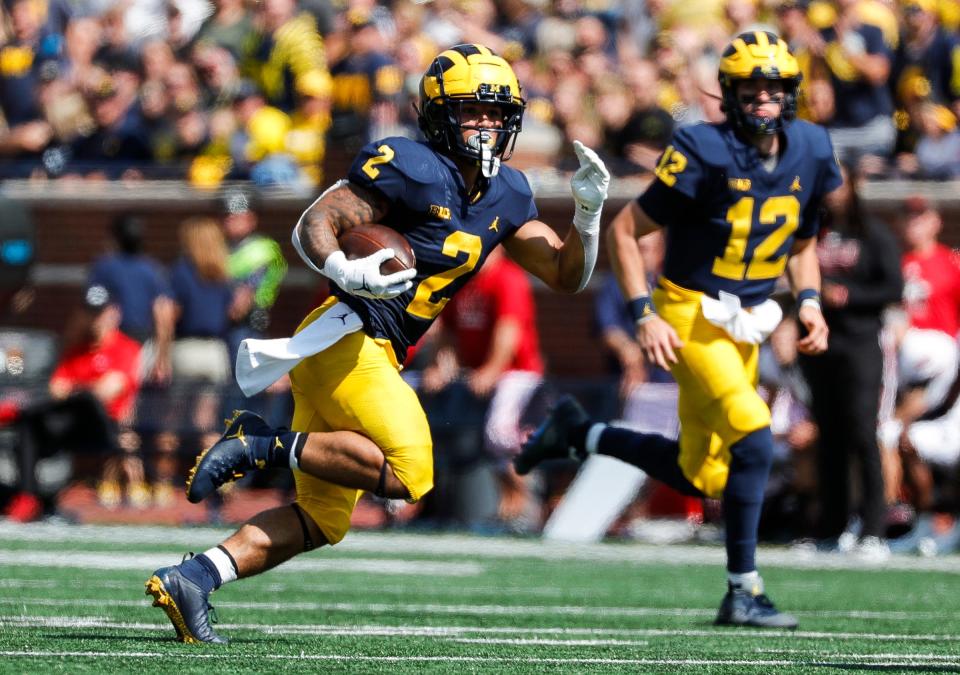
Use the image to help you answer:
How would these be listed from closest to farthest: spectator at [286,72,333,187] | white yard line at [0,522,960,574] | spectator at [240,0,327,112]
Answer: white yard line at [0,522,960,574]
spectator at [286,72,333,187]
spectator at [240,0,327,112]

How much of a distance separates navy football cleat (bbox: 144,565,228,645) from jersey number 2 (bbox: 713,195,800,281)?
2494 mm

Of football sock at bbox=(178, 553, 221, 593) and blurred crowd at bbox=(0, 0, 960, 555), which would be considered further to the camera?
blurred crowd at bbox=(0, 0, 960, 555)

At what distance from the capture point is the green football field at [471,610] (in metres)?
4.79

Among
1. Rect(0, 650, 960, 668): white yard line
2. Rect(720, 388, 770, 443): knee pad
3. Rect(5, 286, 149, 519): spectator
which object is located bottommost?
Rect(5, 286, 149, 519): spectator

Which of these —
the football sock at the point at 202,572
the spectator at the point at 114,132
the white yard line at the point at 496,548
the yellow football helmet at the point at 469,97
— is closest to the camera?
the football sock at the point at 202,572

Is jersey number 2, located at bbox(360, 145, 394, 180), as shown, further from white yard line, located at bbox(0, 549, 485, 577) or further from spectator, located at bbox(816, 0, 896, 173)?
spectator, located at bbox(816, 0, 896, 173)

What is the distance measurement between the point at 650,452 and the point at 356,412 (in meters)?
1.97

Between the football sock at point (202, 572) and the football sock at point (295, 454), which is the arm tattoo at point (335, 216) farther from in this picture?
the football sock at point (202, 572)

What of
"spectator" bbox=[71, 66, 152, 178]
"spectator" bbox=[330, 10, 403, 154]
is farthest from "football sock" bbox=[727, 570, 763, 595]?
"spectator" bbox=[71, 66, 152, 178]

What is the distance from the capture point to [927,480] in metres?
10.5

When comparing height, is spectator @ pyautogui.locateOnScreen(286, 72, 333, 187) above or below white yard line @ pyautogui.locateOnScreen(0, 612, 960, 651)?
below

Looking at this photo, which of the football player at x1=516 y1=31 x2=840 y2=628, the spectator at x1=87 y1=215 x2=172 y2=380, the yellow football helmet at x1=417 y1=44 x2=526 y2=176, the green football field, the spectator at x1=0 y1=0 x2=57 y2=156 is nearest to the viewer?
the green football field

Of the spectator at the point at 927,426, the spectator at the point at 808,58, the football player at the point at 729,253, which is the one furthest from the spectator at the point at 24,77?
the football player at the point at 729,253

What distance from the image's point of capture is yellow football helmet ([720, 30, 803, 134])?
666cm
